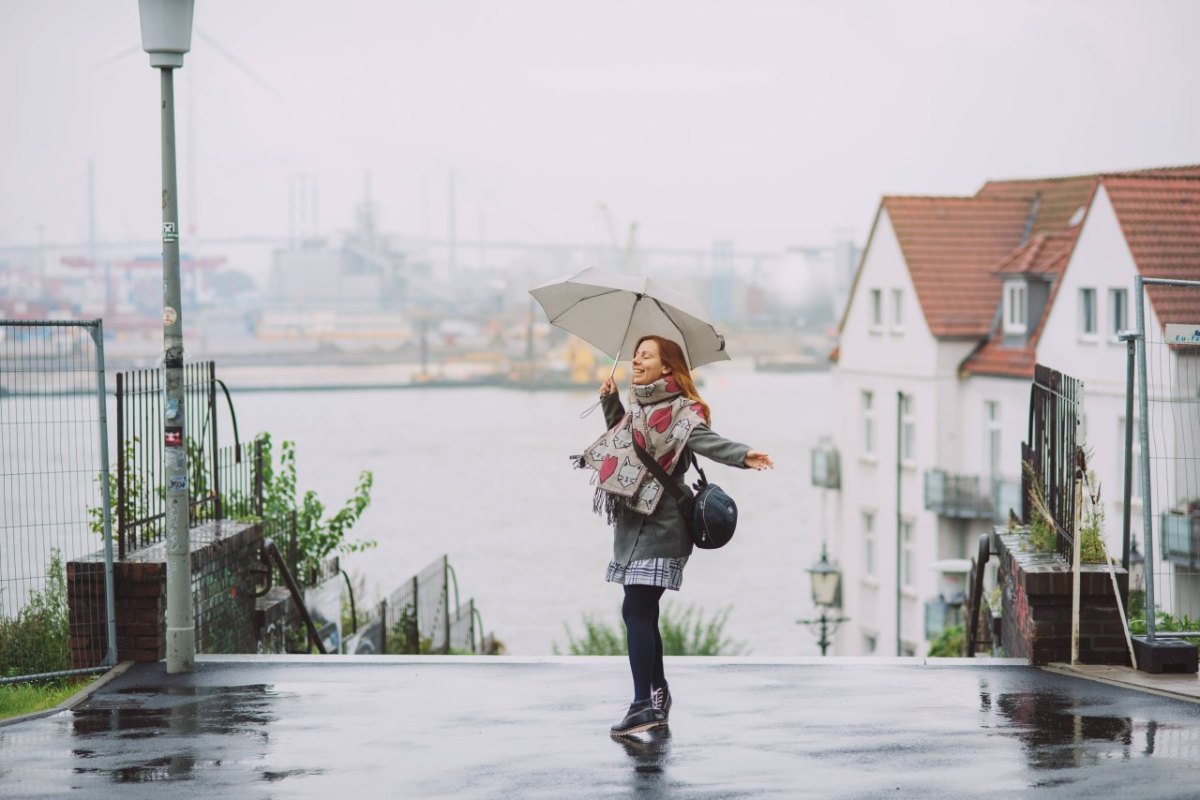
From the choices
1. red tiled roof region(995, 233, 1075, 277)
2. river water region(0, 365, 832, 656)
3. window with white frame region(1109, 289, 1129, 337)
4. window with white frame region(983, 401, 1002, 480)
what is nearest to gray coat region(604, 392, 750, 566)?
river water region(0, 365, 832, 656)

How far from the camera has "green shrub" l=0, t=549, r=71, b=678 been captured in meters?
9.48

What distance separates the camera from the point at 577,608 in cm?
7225

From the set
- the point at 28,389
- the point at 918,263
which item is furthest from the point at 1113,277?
the point at 28,389

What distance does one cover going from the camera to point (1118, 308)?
Answer: 3750 cm

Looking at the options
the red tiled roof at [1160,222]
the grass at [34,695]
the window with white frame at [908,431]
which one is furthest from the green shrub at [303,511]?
the window with white frame at [908,431]

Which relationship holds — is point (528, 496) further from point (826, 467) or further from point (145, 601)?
point (145, 601)

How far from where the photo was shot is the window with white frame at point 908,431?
4688 cm

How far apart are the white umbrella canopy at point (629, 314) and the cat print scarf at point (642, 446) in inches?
13.2

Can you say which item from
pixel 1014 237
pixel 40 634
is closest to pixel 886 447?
pixel 1014 237

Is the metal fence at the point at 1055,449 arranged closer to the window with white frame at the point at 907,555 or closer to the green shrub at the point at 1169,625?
the green shrub at the point at 1169,625

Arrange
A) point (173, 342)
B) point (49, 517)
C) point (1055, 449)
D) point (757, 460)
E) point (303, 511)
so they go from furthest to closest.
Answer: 1. point (303, 511)
2. point (1055, 449)
3. point (49, 517)
4. point (173, 342)
5. point (757, 460)

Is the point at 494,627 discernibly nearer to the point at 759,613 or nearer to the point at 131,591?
the point at 759,613

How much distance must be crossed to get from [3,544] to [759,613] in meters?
61.8

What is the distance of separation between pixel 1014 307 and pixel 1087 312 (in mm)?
4517
